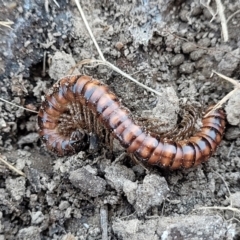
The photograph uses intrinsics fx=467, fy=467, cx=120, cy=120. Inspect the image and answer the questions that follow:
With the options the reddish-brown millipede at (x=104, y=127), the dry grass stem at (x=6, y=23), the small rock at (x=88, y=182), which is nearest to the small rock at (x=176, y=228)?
the small rock at (x=88, y=182)

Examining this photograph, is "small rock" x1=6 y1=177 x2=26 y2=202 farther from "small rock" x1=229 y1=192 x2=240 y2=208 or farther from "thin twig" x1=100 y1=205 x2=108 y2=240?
"small rock" x1=229 y1=192 x2=240 y2=208

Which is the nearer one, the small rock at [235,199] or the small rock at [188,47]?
the small rock at [235,199]

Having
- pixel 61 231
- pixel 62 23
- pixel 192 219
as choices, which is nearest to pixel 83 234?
pixel 61 231

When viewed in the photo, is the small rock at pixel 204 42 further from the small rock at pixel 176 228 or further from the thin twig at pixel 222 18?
the small rock at pixel 176 228

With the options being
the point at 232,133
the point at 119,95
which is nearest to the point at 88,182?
the point at 119,95

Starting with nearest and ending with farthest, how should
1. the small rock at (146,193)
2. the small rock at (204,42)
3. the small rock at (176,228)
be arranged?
the small rock at (176,228)
the small rock at (146,193)
the small rock at (204,42)

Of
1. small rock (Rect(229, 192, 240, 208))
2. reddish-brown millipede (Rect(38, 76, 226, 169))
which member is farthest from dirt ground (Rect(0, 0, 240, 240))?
reddish-brown millipede (Rect(38, 76, 226, 169))

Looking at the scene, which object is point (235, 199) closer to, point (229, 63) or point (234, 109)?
point (234, 109)
